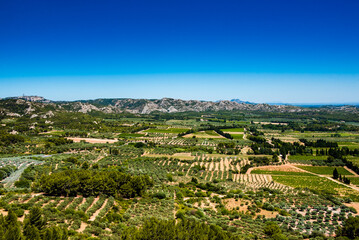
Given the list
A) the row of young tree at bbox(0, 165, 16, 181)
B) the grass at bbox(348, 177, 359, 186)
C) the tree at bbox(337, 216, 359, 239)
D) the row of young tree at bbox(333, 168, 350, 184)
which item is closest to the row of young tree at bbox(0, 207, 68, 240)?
the tree at bbox(337, 216, 359, 239)

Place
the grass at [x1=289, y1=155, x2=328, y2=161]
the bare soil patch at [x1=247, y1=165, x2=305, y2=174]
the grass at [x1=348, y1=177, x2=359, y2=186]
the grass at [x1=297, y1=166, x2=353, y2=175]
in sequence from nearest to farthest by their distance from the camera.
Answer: the grass at [x1=348, y1=177, x2=359, y2=186] → the grass at [x1=297, y1=166, x2=353, y2=175] → the bare soil patch at [x1=247, y1=165, x2=305, y2=174] → the grass at [x1=289, y1=155, x2=328, y2=161]

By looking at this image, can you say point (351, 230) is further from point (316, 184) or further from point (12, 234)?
point (12, 234)

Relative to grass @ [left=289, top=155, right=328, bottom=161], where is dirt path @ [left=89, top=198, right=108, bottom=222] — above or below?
above

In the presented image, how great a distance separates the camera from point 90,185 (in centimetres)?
3366

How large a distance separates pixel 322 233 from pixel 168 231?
729 inches

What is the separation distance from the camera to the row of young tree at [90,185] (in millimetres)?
32312

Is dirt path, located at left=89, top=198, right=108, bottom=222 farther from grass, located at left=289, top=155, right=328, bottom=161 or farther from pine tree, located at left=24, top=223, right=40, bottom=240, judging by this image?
grass, located at left=289, top=155, right=328, bottom=161

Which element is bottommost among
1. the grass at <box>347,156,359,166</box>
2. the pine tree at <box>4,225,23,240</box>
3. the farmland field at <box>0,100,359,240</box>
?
the grass at <box>347,156,359,166</box>

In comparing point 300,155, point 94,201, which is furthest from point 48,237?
point 300,155

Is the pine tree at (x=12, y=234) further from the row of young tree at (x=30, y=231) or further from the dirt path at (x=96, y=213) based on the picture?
the dirt path at (x=96, y=213)

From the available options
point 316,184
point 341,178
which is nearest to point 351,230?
point 316,184

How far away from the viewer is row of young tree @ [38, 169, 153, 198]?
32312 millimetres

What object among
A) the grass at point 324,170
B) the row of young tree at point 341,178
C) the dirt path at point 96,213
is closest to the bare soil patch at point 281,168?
the grass at point 324,170

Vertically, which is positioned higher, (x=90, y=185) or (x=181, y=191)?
→ (x=90, y=185)
